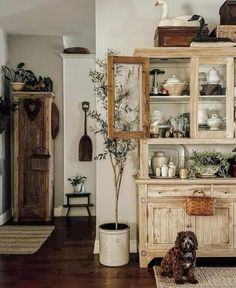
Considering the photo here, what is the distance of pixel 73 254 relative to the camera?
4.14m

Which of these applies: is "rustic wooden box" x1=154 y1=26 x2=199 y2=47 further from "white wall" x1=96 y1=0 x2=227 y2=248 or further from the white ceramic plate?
the white ceramic plate

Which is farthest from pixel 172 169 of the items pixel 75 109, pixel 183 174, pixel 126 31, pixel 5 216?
pixel 5 216

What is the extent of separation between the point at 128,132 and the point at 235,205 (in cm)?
124

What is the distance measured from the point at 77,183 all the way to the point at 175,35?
309cm

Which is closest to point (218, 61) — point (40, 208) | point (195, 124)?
point (195, 124)

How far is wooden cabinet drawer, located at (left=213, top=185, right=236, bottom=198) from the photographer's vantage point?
3729mm

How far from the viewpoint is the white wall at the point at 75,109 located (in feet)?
20.2

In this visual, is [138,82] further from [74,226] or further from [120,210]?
[74,226]

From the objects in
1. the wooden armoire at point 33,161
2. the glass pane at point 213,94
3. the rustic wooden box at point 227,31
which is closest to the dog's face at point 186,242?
the glass pane at point 213,94

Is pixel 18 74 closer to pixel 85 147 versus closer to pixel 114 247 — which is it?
pixel 85 147

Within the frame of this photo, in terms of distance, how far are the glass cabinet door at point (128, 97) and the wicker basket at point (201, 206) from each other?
0.75 m

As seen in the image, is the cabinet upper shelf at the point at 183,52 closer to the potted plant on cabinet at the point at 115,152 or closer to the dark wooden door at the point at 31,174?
the potted plant on cabinet at the point at 115,152

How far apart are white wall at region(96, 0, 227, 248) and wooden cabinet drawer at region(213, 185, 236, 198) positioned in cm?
90

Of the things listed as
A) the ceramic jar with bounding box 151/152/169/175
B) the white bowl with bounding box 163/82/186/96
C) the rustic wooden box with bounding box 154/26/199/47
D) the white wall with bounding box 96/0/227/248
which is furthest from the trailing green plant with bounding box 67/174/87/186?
the rustic wooden box with bounding box 154/26/199/47
